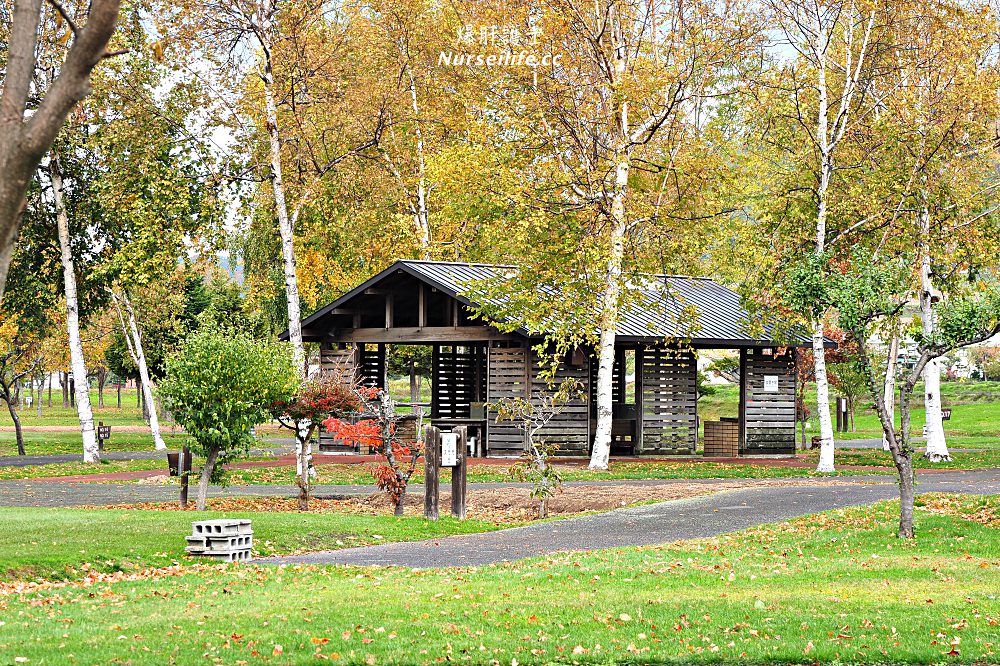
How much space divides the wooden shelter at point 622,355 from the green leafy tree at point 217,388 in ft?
38.3

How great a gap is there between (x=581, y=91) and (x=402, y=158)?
419 inches

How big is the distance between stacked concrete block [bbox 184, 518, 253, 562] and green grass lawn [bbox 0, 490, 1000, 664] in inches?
48.6

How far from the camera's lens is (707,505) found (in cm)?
2095

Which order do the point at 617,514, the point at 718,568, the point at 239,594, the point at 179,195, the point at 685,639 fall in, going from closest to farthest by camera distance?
the point at 685,639, the point at 239,594, the point at 718,568, the point at 617,514, the point at 179,195

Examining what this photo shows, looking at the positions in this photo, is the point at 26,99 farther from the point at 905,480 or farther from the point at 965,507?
the point at 965,507

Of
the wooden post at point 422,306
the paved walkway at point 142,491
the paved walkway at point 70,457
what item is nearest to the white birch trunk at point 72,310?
the paved walkway at point 70,457

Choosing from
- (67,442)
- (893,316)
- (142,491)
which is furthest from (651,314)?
(67,442)

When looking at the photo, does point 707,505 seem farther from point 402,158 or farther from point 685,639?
point 402,158

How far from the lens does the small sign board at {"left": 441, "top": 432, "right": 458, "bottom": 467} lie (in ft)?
64.8

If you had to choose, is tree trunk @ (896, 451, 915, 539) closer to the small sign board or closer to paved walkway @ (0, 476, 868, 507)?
the small sign board

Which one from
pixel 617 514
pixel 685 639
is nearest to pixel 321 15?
pixel 617 514

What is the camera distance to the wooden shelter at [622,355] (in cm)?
3362

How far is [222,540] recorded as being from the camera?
50.7 feet

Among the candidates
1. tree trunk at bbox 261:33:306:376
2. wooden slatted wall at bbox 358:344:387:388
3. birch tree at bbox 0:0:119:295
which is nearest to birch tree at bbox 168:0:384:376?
tree trunk at bbox 261:33:306:376
